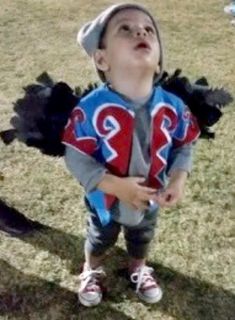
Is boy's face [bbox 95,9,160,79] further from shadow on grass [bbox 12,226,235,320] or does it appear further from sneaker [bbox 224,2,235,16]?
sneaker [bbox 224,2,235,16]

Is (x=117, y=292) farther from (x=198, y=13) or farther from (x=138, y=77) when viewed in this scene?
(x=198, y=13)

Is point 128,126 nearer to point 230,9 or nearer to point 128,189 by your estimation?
point 128,189

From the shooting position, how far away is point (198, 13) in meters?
3.98

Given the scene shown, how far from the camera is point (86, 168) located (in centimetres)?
146

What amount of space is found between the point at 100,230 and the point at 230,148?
42.2 inches

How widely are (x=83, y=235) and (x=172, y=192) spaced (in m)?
0.66

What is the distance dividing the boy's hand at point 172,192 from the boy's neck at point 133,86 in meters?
0.23

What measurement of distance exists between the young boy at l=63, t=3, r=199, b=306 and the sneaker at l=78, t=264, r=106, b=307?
35cm

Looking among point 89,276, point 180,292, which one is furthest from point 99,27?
point 180,292

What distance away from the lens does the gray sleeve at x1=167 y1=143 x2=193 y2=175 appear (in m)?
1.55

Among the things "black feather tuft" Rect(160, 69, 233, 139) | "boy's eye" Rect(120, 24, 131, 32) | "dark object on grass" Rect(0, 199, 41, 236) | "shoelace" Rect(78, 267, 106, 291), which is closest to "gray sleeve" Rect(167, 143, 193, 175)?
"black feather tuft" Rect(160, 69, 233, 139)

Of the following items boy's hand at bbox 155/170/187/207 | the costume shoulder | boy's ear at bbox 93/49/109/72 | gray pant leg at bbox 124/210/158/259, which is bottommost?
gray pant leg at bbox 124/210/158/259

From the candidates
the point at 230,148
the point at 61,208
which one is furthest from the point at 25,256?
the point at 230,148

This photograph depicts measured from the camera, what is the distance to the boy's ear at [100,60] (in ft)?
4.72
